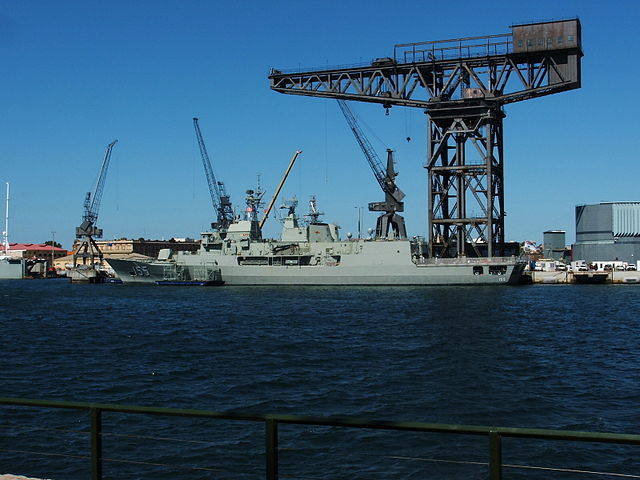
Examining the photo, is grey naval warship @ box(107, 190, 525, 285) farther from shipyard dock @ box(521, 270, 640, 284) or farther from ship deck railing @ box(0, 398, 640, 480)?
ship deck railing @ box(0, 398, 640, 480)

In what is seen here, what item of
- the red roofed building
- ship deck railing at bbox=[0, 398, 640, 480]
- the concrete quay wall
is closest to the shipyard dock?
the concrete quay wall

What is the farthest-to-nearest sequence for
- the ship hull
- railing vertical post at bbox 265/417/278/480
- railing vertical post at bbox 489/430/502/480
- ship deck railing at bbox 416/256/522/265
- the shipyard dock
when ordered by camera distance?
1. the shipyard dock
2. the ship hull
3. ship deck railing at bbox 416/256/522/265
4. railing vertical post at bbox 265/417/278/480
5. railing vertical post at bbox 489/430/502/480

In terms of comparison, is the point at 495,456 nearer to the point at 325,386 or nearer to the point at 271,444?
the point at 271,444

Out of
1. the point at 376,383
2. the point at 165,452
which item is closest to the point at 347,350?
the point at 376,383

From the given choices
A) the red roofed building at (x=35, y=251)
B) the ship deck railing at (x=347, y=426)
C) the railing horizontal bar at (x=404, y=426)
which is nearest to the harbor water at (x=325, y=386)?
the ship deck railing at (x=347, y=426)

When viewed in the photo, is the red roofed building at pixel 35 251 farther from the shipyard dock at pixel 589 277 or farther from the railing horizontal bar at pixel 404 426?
the railing horizontal bar at pixel 404 426

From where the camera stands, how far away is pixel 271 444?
5.29 m

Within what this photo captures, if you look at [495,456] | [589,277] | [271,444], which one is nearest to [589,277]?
[589,277]

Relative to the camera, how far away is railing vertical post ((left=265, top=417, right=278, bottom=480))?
5176mm

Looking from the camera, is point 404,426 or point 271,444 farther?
point 271,444

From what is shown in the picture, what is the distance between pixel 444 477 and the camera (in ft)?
33.8

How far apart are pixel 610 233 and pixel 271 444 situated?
Answer: 288 feet

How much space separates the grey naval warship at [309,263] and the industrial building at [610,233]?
2939cm

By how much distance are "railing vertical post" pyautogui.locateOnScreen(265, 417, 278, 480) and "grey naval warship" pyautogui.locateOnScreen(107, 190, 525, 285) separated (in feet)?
177
